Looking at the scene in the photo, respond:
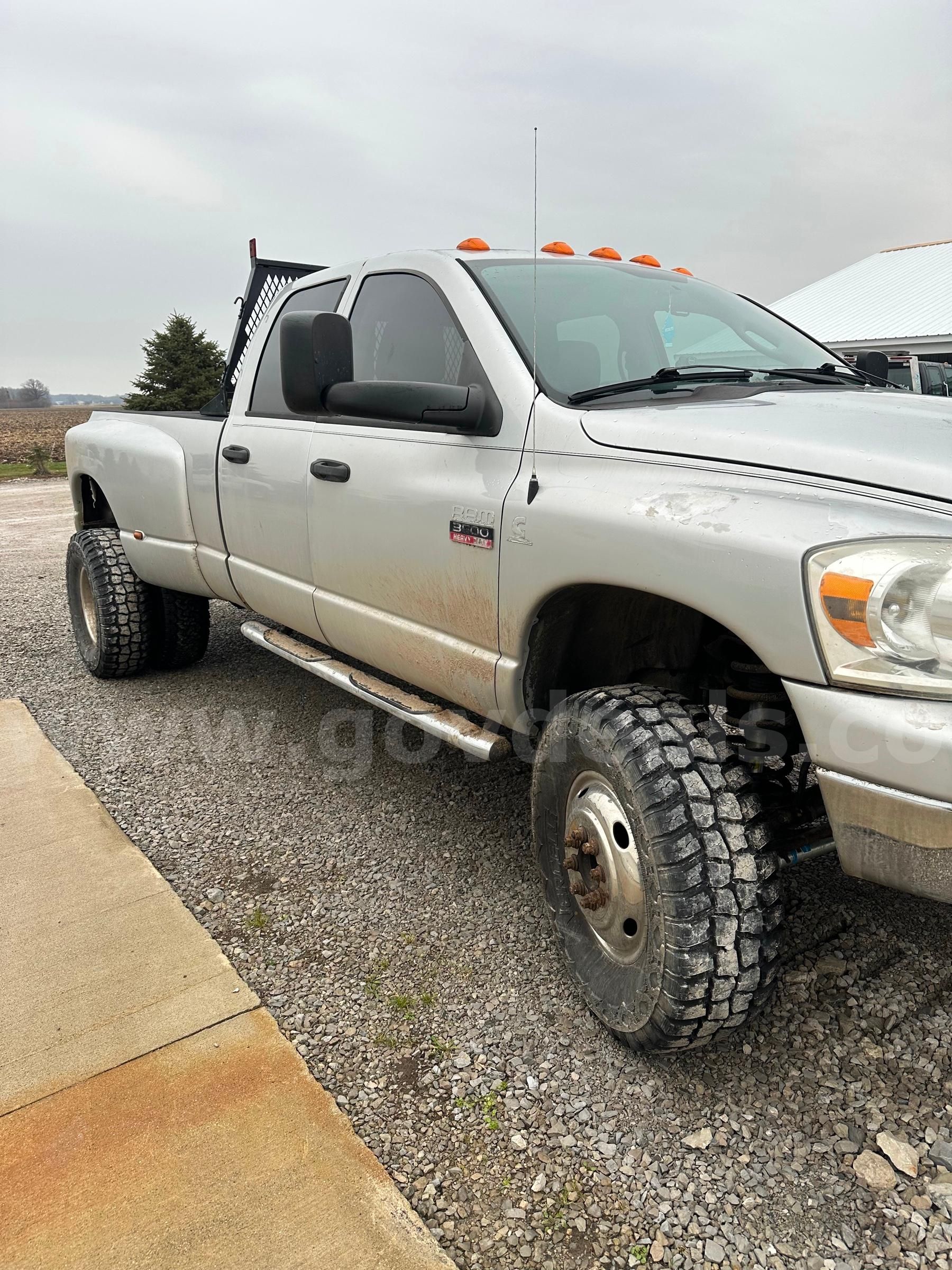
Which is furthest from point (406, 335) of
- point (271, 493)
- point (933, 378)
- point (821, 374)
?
point (933, 378)

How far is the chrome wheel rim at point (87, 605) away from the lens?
5.14 metres

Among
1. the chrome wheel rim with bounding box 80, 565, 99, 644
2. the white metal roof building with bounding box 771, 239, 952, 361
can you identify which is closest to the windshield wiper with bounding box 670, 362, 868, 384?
the chrome wheel rim with bounding box 80, 565, 99, 644

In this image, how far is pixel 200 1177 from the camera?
187 cm

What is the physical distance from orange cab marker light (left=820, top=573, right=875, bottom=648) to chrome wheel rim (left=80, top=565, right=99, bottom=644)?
4.30 metres

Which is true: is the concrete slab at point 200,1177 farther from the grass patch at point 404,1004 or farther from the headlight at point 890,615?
the headlight at point 890,615

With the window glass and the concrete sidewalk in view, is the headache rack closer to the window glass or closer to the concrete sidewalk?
the concrete sidewalk

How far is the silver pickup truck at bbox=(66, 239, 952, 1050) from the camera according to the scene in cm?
168

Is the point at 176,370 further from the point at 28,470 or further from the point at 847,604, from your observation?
the point at 847,604

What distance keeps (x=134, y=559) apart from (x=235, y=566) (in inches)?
40.8

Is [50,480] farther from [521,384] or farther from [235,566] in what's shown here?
[521,384]

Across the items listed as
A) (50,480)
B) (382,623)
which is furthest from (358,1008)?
(50,480)

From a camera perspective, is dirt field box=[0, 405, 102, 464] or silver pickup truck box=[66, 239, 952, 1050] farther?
dirt field box=[0, 405, 102, 464]

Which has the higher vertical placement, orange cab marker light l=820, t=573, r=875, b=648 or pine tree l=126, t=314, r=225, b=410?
pine tree l=126, t=314, r=225, b=410

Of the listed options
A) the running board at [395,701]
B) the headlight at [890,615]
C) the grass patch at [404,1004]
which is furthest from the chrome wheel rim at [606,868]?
the headlight at [890,615]
